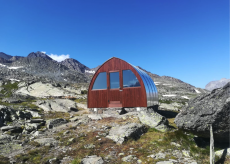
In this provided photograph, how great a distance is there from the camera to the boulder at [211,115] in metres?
7.21

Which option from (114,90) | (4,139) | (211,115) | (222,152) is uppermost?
(114,90)

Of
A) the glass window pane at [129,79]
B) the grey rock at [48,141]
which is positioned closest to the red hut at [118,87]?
the glass window pane at [129,79]

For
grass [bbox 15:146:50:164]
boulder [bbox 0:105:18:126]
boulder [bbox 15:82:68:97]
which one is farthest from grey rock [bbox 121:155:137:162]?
boulder [bbox 15:82:68:97]

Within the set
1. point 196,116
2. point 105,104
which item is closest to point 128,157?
point 196,116

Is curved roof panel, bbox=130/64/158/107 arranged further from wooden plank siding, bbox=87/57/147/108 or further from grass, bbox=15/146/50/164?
grass, bbox=15/146/50/164

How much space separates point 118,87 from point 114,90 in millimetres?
721

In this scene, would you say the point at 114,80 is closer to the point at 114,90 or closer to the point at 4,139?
the point at 114,90

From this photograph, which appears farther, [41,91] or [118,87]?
[41,91]

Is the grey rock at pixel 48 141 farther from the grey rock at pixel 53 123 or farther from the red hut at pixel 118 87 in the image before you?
the red hut at pixel 118 87

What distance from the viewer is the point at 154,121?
14.4 meters

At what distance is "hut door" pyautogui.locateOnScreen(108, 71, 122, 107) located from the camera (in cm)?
2155

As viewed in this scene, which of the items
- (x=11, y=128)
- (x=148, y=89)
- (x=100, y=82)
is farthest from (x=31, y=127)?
(x=148, y=89)

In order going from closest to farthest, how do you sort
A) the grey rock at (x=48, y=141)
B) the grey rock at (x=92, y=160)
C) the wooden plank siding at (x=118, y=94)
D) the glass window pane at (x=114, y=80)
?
the grey rock at (x=92, y=160), the grey rock at (x=48, y=141), the wooden plank siding at (x=118, y=94), the glass window pane at (x=114, y=80)

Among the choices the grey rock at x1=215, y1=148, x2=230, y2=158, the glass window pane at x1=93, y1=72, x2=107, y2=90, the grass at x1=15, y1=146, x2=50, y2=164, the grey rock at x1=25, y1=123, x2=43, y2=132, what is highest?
the glass window pane at x1=93, y1=72, x2=107, y2=90
